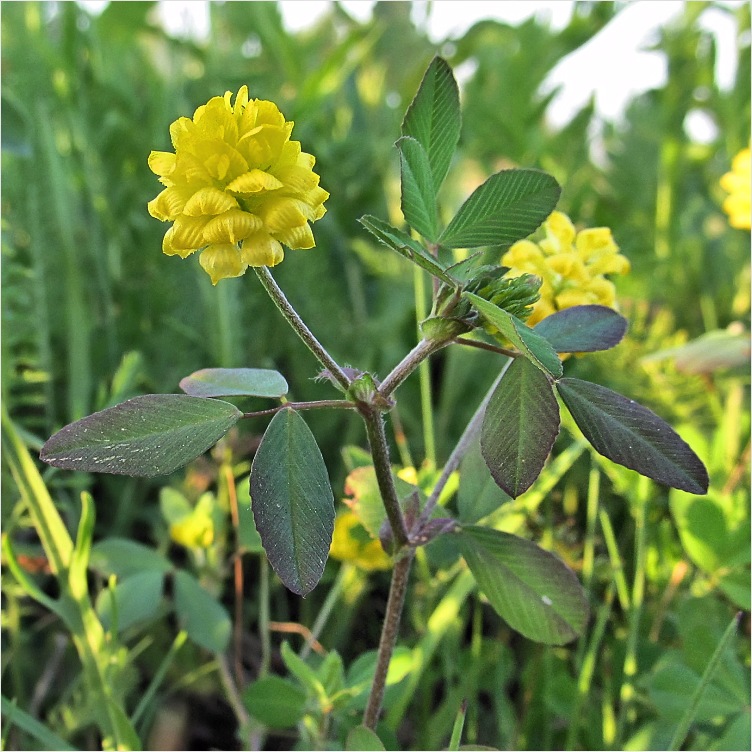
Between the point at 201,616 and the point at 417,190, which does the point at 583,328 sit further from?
the point at 201,616

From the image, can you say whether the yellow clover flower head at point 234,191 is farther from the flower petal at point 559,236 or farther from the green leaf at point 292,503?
the flower petal at point 559,236

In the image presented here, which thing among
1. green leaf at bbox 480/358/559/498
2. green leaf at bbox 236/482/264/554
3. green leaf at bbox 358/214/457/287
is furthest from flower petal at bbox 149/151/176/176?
green leaf at bbox 236/482/264/554

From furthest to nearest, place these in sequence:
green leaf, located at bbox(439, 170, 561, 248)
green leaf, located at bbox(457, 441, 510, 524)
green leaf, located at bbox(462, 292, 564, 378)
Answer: green leaf, located at bbox(457, 441, 510, 524) < green leaf, located at bbox(439, 170, 561, 248) < green leaf, located at bbox(462, 292, 564, 378)

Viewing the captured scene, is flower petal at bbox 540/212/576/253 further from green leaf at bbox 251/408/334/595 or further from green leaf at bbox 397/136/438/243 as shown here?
green leaf at bbox 251/408/334/595

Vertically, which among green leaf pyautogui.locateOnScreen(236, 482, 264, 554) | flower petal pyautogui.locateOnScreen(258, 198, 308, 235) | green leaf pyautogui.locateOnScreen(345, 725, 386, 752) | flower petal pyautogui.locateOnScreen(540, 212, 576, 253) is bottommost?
green leaf pyautogui.locateOnScreen(345, 725, 386, 752)

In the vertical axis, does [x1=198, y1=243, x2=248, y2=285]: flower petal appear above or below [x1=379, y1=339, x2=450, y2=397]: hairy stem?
above

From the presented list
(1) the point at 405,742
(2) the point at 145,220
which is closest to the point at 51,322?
(2) the point at 145,220

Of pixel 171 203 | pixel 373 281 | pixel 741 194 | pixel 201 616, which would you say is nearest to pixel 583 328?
pixel 171 203
